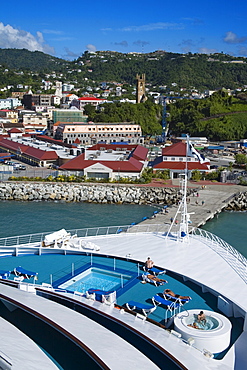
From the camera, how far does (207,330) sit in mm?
7426

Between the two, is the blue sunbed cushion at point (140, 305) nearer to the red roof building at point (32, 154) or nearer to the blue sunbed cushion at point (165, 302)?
the blue sunbed cushion at point (165, 302)

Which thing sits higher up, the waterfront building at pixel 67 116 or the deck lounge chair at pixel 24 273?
the waterfront building at pixel 67 116

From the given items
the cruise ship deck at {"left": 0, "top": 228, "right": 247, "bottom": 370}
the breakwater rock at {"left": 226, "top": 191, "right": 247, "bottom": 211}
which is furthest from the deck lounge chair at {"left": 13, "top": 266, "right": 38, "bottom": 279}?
the breakwater rock at {"left": 226, "top": 191, "right": 247, "bottom": 211}

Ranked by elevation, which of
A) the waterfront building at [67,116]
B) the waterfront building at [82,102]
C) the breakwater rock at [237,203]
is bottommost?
the breakwater rock at [237,203]

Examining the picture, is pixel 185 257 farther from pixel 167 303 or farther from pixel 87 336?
pixel 87 336

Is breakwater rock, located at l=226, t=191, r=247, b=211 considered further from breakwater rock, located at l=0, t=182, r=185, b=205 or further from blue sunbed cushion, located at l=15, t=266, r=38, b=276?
blue sunbed cushion, located at l=15, t=266, r=38, b=276

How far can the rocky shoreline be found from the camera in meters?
27.1

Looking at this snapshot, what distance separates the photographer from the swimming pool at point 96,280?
9531 mm

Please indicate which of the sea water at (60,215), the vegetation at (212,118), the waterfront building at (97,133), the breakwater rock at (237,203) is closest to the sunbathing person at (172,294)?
the sea water at (60,215)

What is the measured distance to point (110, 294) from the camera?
28.0 feet

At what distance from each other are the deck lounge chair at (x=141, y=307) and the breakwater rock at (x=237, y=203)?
18.2 m

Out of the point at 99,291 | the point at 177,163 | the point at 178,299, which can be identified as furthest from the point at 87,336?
the point at 177,163

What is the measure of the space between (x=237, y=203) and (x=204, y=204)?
8.36 ft

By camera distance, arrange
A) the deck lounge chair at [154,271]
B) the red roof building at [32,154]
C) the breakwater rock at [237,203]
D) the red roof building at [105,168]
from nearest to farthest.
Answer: the deck lounge chair at [154,271] → the breakwater rock at [237,203] → the red roof building at [105,168] → the red roof building at [32,154]
